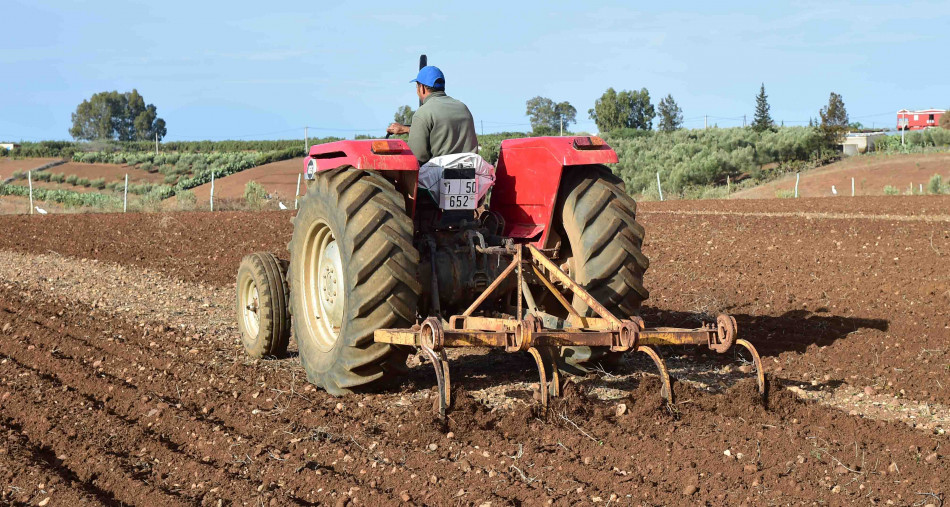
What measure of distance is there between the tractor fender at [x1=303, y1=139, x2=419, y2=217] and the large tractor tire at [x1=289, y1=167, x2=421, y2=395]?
0.09 metres

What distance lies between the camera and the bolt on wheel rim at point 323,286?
20.1 ft

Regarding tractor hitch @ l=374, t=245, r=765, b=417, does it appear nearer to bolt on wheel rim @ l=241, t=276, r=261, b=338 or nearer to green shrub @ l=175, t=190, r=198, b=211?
bolt on wheel rim @ l=241, t=276, r=261, b=338

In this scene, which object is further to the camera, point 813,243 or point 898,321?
point 813,243

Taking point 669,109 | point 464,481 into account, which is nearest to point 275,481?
point 464,481

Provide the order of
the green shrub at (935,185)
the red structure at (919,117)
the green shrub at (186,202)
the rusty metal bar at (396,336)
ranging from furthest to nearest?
the red structure at (919,117) → the green shrub at (935,185) → the green shrub at (186,202) → the rusty metal bar at (396,336)

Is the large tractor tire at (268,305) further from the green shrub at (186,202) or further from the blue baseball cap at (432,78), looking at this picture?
the green shrub at (186,202)

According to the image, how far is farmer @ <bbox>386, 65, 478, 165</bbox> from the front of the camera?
6.26 m

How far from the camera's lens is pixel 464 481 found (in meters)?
4.27

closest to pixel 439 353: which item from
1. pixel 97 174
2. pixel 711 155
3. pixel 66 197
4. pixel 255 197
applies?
pixel 255 197

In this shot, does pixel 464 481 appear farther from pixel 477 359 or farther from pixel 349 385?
pixel 477 359

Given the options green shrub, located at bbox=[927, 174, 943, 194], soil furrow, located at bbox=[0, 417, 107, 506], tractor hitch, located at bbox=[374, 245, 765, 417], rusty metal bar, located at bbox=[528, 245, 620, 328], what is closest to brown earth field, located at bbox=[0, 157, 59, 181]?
green shrub, located at bbox=[927, 174, 943, 194]

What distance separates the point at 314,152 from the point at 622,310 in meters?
2.18

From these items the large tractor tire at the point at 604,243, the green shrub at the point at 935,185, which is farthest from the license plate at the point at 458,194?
the green shrub at the point at 935,185

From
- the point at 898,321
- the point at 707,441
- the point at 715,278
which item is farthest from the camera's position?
the point at 715,278
